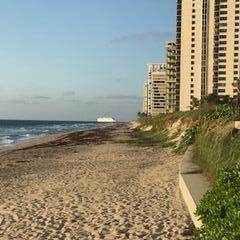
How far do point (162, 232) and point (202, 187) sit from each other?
2479 millimetres

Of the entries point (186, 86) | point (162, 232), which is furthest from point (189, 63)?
point (162, 232)

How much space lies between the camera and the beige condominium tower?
392 ft

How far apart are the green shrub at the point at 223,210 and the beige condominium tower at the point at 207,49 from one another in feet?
359

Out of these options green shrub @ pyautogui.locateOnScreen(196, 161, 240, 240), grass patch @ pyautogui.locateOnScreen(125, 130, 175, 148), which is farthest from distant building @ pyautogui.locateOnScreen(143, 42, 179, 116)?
green shrub @ pyautogui.locateOnScreen(196, 161, 240, 240)

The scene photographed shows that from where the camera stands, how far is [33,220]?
11.5 meters

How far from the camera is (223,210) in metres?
6.31

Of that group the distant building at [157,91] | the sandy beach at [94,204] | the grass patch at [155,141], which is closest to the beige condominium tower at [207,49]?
the distant building at [157,91]

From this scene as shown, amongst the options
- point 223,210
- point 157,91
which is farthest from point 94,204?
point 157,91

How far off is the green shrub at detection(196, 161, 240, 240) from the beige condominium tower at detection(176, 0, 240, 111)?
110m

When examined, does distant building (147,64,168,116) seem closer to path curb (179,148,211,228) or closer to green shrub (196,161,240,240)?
path curb (179,148,211,228)

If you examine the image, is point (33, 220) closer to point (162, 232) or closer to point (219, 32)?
point (162, 232)

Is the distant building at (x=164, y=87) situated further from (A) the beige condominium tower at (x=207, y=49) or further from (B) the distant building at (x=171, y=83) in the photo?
(A) the beige condominium tower at (x=207, y=49)

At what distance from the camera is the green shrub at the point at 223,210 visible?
552cm

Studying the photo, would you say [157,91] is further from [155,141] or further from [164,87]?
[155,141]
